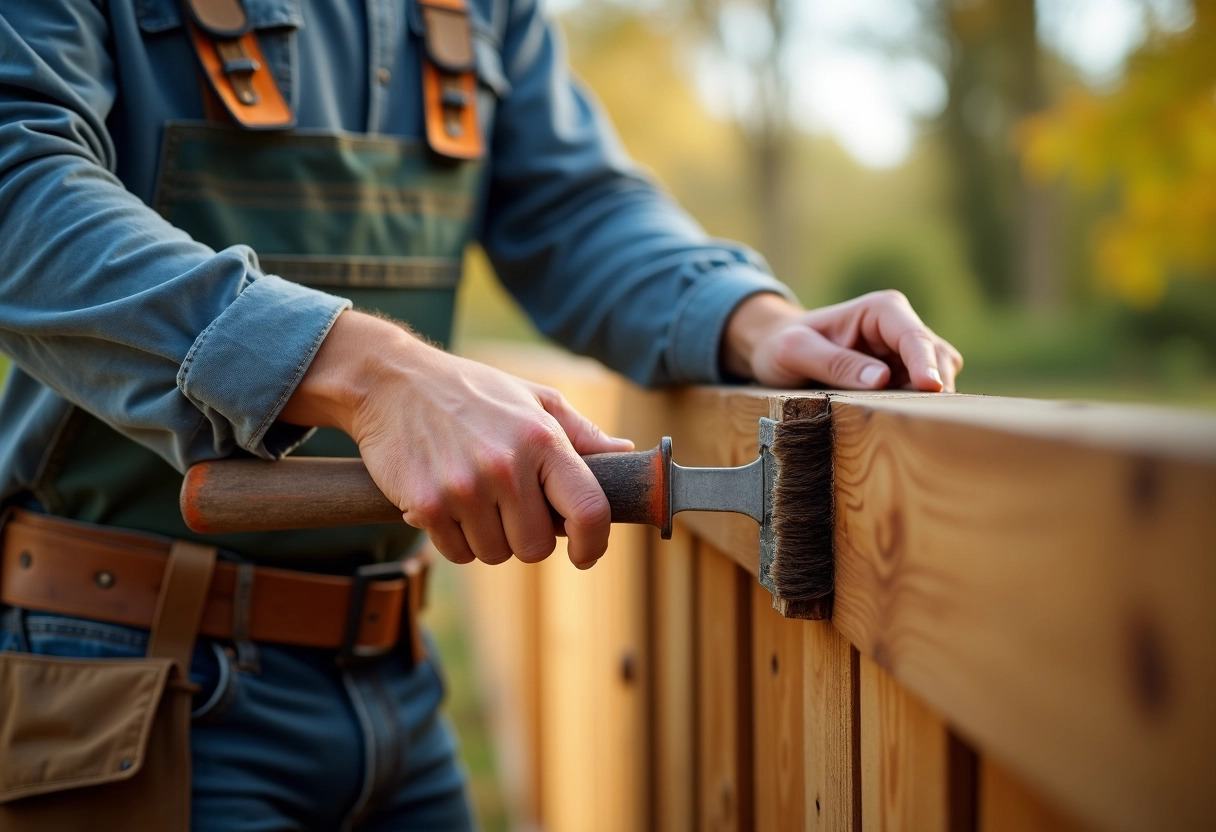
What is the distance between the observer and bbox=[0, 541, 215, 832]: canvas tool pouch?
1.33 meters

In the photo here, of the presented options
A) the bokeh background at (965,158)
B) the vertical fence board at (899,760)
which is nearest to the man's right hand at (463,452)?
the vertical fence board at (899,760)

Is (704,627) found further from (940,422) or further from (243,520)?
(940,422)

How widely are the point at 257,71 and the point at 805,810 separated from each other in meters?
1.17

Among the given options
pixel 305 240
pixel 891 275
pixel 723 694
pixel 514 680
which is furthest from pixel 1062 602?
pixel 891 275

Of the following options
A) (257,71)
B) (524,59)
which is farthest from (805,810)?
(524,59)

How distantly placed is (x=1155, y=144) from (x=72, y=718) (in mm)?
8888

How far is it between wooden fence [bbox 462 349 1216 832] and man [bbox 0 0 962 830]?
0.22 m

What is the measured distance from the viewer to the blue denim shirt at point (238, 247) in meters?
1.09

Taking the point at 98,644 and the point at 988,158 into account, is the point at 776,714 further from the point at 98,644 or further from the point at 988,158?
the point at 988,158

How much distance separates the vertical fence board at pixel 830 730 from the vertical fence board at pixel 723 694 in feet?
0.72

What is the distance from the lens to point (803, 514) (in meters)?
1.00

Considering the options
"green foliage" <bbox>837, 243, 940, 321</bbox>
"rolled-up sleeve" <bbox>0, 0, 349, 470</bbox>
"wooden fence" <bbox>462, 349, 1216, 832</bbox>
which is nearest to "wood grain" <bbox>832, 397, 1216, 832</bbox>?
"wooden fence" <bbox>462, 349, 1216, 832</bbox>

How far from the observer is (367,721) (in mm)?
1565

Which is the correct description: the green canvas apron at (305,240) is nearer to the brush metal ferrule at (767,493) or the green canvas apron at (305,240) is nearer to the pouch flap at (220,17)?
the pouch flap at (220,17)
